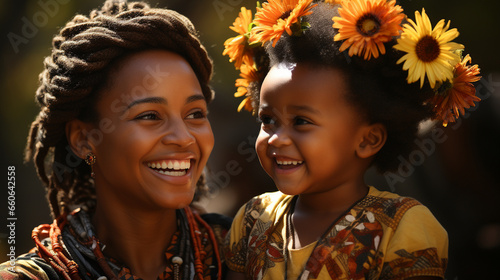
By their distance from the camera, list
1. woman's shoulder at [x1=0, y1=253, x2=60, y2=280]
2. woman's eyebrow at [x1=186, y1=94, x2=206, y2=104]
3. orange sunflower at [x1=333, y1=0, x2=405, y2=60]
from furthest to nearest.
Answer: woman's eyebrow at [x1=186, y1=94, x2=206, y2=104], woman's shoulder at [x1=0, y1=253, x2=60, y2=280], orange sunflower at [x1=333, y1=0, x2=405, y2=60]

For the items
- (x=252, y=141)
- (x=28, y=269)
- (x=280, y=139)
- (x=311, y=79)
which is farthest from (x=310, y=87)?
(x=252, y=141)

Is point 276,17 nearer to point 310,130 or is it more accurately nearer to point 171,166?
point 310,130

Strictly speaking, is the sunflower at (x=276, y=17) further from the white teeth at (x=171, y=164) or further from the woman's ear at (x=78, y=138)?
the woman's ear at (x=78, y=138)

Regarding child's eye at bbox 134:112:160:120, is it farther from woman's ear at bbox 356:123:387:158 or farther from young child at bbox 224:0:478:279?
woman's ear at bbox 356:123:387:158

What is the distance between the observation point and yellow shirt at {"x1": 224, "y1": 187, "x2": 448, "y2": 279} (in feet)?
7.32

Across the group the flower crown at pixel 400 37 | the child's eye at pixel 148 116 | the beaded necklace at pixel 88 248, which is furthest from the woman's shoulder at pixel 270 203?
the flower crown at pixel 400 37

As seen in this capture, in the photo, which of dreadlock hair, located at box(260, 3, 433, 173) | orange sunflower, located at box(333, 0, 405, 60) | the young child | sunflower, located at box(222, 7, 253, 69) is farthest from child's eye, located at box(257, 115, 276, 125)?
orange sunflower, located at box(333, 0, 405, 60)

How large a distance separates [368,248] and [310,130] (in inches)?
22.0

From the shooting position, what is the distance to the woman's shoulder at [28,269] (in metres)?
2.33

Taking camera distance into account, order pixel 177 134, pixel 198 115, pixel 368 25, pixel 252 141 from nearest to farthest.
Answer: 1. pixel 368 25
2. pixel 177 134
3. pixel 198 115
4. pixel 252 141

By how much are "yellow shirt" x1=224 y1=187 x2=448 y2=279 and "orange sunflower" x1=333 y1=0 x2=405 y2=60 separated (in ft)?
2.24

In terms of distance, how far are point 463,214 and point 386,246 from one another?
200cm

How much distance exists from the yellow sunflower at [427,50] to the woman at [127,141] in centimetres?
99

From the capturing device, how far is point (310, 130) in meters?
2.38
